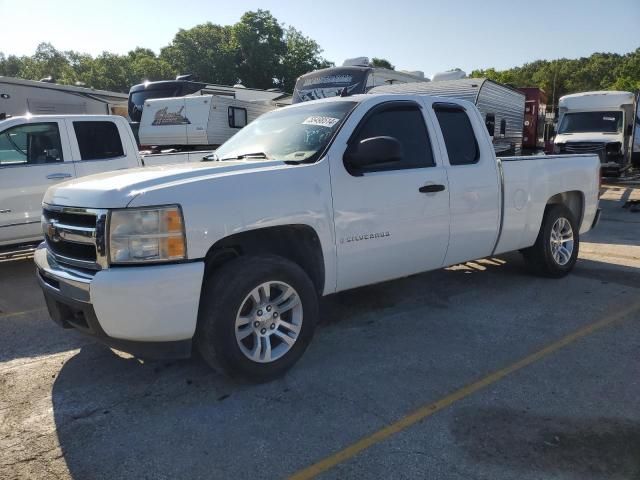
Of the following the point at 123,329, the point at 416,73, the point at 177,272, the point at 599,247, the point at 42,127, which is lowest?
the point at 599,247

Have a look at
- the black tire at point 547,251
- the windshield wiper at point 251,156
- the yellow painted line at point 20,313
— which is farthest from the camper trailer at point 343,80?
the yellow painted line at point 20,313

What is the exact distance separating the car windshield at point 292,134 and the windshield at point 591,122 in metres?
16.0

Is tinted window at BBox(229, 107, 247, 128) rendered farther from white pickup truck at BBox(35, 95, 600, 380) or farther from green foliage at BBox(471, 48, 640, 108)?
green foliage at BBox(471, 48, 640, 108)

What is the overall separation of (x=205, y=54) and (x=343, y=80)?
39.0 meters

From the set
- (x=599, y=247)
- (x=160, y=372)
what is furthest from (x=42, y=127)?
(x=599, y=247)

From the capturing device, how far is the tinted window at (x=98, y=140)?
724cm

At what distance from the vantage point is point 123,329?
122 inches

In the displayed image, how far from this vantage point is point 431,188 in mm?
4395

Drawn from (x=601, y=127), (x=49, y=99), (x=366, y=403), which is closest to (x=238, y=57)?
(x=49, y=99)

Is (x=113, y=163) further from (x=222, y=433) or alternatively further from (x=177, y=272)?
(x=222, y=433)

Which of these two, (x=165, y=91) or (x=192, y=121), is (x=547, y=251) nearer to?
(x=192, y=121)

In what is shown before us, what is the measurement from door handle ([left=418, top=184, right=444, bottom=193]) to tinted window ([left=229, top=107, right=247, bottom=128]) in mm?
11347

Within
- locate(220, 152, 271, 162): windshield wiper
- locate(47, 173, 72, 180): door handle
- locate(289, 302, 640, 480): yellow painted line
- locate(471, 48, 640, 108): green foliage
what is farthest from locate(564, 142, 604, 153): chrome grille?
locate(471, 48, 640, 108): green foliage

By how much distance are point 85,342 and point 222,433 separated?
1968 millimetres
